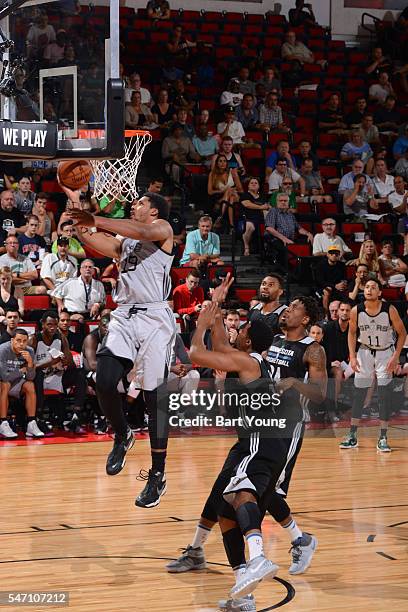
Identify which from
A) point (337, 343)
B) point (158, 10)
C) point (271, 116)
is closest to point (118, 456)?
point (337, 343)

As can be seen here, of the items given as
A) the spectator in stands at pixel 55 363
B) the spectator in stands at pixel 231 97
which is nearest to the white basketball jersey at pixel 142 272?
the spectator in stands at pixel 55 363

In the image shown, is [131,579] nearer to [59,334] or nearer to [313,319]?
[313,319]

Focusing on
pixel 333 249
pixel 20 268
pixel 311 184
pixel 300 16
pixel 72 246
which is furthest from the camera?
pixel 300 16

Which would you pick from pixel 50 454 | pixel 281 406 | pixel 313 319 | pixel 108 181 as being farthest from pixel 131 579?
pixel 50 454

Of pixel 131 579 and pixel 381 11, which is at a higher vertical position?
pixel 381 11

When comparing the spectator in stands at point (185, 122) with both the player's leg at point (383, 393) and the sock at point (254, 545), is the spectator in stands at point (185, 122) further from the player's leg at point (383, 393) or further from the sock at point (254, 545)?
the sock at point (254, 545)

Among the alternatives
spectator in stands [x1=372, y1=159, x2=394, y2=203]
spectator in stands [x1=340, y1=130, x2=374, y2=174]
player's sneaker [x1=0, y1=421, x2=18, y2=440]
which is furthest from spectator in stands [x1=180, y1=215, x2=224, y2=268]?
spectator in stands [x1=340, y1=130, x2=374, y2=174]

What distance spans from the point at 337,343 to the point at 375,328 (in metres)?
1.53

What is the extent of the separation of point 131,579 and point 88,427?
610 centimetres

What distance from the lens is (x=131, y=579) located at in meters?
6.77

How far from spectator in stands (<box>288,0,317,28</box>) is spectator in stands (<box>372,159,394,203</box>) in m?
4.45

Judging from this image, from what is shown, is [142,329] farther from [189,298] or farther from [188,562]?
[189,298]

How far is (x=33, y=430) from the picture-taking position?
12.0 metres

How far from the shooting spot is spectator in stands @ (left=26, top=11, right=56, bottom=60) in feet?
22.4
